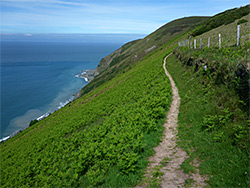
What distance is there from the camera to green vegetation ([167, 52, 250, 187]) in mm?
6293

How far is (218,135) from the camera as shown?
27.4ft

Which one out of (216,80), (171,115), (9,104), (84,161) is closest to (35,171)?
(84,161)

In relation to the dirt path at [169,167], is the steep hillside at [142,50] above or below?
above

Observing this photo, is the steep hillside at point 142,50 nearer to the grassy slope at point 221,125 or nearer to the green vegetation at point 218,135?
the grassy slope at point 221,125

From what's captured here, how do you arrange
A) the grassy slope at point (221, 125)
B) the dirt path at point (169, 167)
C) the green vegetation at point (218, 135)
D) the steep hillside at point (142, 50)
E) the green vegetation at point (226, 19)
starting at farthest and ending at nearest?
the steep hillside at point (142, 50) → the green vegetation at point (226, 19) → the dirt path at point (169, 167) → the grassy slope at point (221, 125) → the green vegetation at point (218, 135)

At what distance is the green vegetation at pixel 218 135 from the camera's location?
6293 mm

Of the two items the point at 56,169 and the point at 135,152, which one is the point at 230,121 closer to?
the point at 135,152

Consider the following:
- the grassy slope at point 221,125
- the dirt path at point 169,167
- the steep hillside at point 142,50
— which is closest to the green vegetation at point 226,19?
the steep hillside at point 142,50

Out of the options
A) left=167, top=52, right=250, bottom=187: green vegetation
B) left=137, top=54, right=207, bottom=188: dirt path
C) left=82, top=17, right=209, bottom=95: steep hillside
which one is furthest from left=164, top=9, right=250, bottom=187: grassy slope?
left=82, top=17, right=209, bottom=95: steep hillside

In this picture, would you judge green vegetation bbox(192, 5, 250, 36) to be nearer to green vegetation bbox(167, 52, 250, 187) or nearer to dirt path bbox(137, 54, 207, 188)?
green vegetation bbox(167, 52, 250, 187)

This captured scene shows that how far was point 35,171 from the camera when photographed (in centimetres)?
1535

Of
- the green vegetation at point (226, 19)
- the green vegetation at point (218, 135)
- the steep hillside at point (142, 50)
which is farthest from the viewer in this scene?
the steep hillside at point (142, 50)

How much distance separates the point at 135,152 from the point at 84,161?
11.7ft

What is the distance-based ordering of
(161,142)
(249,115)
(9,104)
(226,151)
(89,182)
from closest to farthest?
1. (226,151)
2. (249,115)
3. (89,182)
4. (161,142)
5. (9,104)
